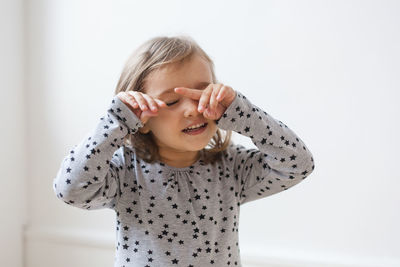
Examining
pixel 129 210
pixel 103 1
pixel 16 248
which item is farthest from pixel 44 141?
pixel 129 210

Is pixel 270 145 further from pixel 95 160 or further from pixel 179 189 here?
pixel 95 160

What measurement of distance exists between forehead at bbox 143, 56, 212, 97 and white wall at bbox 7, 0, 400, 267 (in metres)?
0.54

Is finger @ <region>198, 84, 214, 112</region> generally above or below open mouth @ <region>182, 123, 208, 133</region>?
above

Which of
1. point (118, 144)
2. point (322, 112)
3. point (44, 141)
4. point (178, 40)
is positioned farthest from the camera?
point (44, 141)

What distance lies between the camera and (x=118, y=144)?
2.74 feet

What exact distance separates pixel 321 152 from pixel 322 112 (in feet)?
0.37

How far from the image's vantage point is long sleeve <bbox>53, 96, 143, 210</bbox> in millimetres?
806

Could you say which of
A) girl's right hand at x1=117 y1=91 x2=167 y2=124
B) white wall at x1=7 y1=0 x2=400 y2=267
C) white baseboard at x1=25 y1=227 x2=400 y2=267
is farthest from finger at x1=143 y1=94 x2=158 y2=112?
white baseboard at x1=25 y1=227 x2=400 y2=267

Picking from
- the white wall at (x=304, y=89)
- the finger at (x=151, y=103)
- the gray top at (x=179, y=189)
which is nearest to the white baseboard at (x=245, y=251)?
the white wall at (x=304, y=89)

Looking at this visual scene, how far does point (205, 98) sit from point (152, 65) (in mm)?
144

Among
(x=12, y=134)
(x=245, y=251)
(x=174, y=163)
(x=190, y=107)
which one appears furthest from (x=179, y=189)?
(x=12, y=134)

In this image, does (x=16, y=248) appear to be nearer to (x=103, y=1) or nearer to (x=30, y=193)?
(x=30, y=193)

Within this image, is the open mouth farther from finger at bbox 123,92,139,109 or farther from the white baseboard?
the white baseboard

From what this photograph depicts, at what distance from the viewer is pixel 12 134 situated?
63.5 inches
